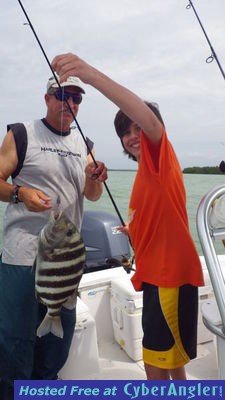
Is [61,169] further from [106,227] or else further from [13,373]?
[106,227]

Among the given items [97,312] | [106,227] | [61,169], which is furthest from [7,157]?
[106,227]

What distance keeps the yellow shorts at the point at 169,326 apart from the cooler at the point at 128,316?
1337 mm

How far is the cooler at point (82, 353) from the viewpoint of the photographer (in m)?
3.03

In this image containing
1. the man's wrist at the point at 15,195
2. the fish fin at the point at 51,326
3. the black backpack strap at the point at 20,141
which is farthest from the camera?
the black backpack strap at the point at 20,141

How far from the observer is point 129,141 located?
2.36 metres

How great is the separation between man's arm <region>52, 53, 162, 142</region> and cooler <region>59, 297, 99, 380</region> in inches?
71.1

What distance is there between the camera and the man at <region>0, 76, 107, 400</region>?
2500mm

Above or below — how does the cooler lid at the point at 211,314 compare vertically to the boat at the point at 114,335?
above

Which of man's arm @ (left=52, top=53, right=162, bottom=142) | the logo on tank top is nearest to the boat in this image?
the logo on tank top

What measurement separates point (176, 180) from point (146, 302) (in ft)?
2.17

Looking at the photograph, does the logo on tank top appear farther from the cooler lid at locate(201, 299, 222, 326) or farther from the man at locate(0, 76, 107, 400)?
the cooler lid at locate(201, 299, 222, 326)

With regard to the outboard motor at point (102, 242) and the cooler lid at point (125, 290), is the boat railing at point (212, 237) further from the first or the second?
the outboard motor at point (102, 242)

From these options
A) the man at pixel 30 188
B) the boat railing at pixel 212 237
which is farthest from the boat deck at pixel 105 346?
the boat railing at pixel 212 237

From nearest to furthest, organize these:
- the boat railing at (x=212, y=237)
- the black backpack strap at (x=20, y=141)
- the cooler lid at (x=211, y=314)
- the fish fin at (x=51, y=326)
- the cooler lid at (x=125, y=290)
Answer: the boat railing at (x=212, y=237)
the cooler lid at (x=211, y=314)
the fish fin at (x=51, y=326)
the black backpack strap at (x=20, y=141)
the cooler lid at (x=125, y=290)
